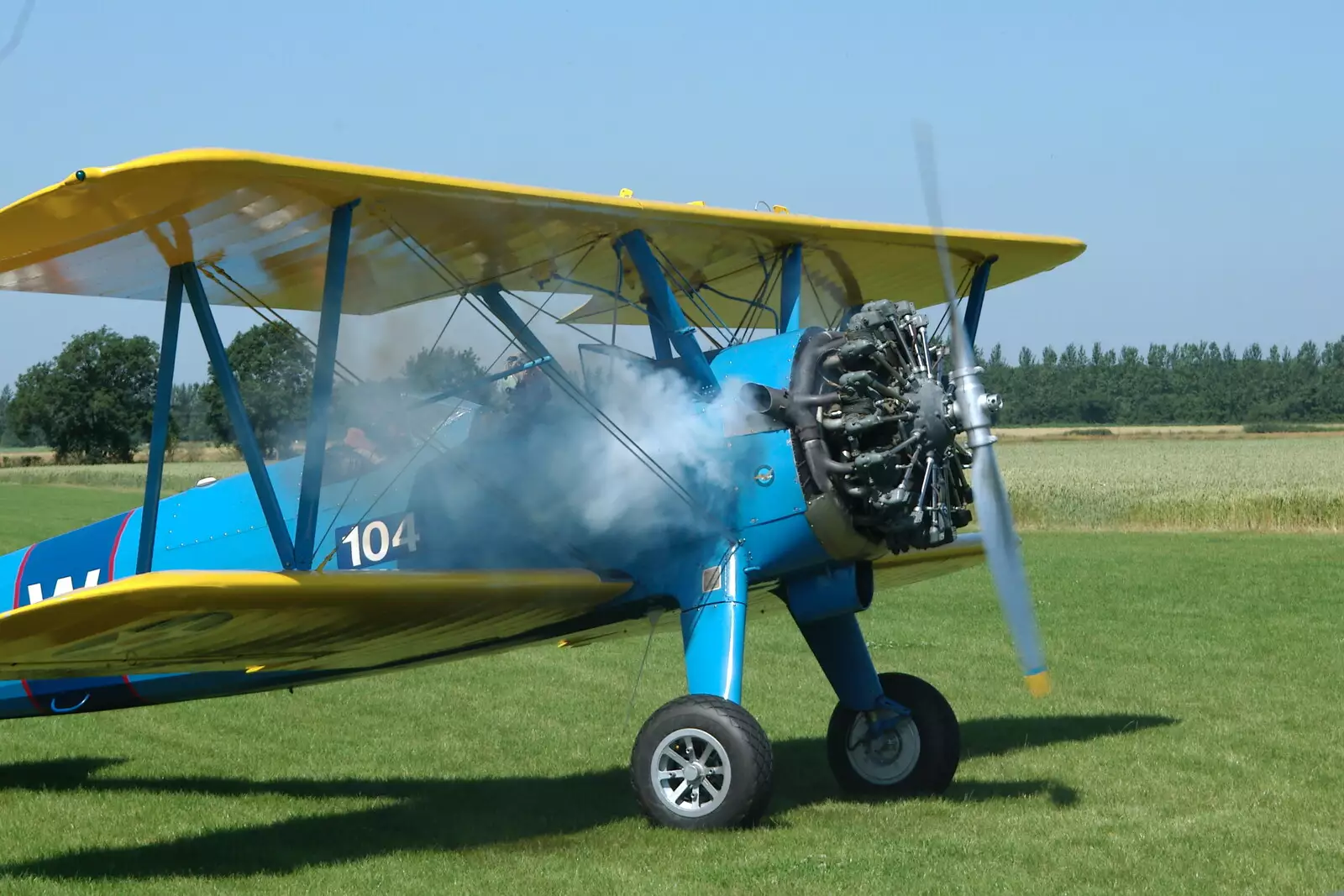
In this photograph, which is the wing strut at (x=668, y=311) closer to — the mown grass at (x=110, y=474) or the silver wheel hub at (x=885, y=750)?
the silver wheel hub at (x=885, y=750)

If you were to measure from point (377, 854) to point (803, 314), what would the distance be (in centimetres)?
542

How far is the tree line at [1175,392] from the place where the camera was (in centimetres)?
7125

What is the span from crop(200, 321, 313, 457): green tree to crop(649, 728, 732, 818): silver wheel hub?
2925mm

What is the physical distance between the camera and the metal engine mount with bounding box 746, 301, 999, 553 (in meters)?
6.84

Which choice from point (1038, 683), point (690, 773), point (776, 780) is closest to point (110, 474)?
point (776, 780)

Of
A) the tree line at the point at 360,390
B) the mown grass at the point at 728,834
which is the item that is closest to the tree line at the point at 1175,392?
the tree line at the point at 360,390

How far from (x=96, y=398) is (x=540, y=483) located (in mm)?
51200

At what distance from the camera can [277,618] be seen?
6.25m

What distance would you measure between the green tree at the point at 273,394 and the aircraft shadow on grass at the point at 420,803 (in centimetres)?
208

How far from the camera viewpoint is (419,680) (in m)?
12.4

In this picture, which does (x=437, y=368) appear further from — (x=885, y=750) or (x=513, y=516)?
(x=885, y=750)

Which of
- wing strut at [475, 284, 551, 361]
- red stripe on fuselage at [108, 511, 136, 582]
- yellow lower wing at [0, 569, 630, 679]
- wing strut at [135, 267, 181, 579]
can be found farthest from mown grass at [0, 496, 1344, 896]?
wing strut at [475, 284, 551, 361]

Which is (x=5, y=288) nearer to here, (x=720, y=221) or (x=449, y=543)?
(x=449, y=543)

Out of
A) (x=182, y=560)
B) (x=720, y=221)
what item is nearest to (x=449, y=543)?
(x=182, y=560)
